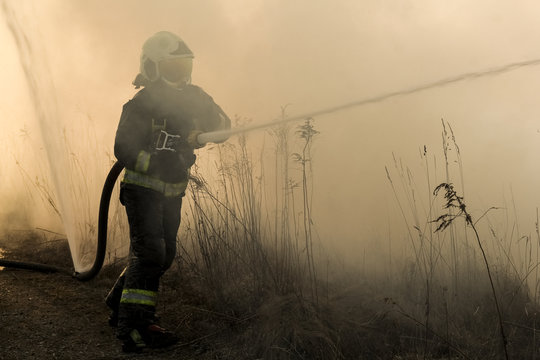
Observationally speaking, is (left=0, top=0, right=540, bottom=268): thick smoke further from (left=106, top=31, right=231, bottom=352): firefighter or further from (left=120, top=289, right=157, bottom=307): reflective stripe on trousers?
(left=120, top=289, right=157, bottom=307): reflective stripe on trousers

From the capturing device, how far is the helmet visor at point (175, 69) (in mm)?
3990

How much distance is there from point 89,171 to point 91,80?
1109mm

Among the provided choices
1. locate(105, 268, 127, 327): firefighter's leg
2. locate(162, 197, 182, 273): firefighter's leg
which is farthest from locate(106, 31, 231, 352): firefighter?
locate(105, 268, 127, 327): firefighter's leg

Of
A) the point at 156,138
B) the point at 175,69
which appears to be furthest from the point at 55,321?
the point at 175,69

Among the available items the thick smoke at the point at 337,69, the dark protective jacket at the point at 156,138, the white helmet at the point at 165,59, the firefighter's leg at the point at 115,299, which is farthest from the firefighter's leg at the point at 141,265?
the thick smoke at the point at 337,69

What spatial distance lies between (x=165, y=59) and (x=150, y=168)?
0.74 meters

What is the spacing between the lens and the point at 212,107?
437cm

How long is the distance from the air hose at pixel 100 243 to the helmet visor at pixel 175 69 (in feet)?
2.32

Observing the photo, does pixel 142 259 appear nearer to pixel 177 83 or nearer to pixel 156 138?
pixel 156 138

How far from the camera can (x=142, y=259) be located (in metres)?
3.90

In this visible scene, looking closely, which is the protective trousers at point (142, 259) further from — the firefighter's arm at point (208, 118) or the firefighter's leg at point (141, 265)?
the firefighter's arm at point (208, 118)

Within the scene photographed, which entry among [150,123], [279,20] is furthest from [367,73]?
[150,123]

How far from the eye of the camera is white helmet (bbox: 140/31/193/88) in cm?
395

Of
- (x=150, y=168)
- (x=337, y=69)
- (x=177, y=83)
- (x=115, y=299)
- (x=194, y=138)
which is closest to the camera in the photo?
(x=150, y=168)
